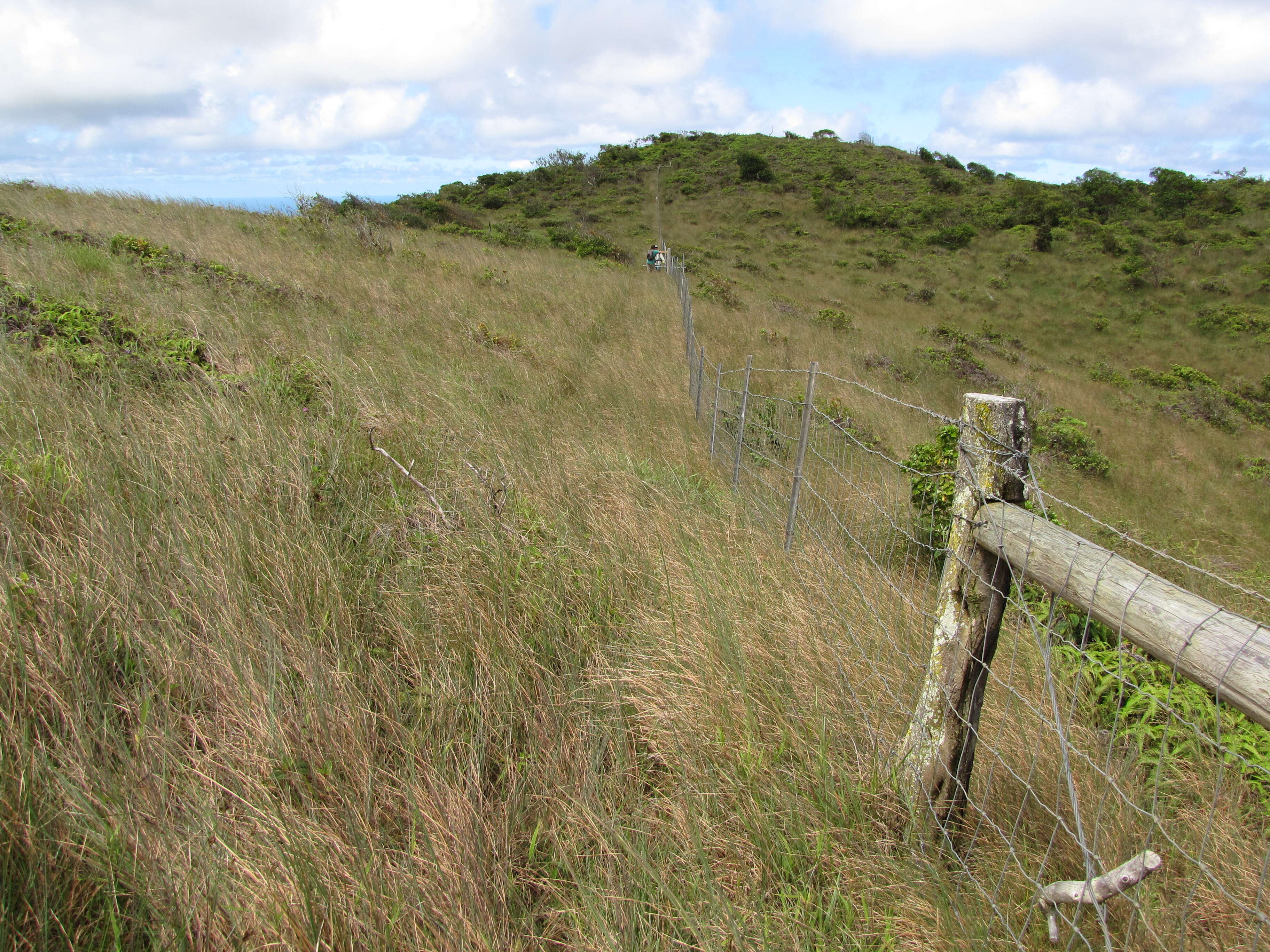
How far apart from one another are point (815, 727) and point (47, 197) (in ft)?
46.6

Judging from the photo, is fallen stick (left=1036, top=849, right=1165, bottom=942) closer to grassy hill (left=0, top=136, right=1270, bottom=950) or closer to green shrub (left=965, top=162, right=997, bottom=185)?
grassy hill (left=0, top=136, right=1270, bottom=950)

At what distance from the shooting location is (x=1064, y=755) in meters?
1.37

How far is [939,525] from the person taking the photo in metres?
5.54

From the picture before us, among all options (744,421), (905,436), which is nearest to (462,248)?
(905,436)

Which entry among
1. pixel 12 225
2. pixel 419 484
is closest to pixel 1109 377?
pixel 419 484

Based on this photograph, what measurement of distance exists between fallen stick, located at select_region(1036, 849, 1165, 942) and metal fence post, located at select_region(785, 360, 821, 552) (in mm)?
2070

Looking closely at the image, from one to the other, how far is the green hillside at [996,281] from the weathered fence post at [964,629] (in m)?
8.51

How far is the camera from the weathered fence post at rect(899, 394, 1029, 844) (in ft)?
5.86

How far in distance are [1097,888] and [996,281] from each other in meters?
32.1

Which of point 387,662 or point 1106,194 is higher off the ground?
point 1106,194

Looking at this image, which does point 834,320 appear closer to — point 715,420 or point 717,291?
point 717,291

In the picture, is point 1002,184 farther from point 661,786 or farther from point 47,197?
point 661,786

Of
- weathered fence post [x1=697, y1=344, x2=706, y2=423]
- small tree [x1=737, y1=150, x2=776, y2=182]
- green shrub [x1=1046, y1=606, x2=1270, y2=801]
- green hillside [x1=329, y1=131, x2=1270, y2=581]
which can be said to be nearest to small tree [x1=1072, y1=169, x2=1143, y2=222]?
green hillside [x1=329, y1=131, x2=1270, y2=581]

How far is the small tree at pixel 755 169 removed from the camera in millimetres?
44531
